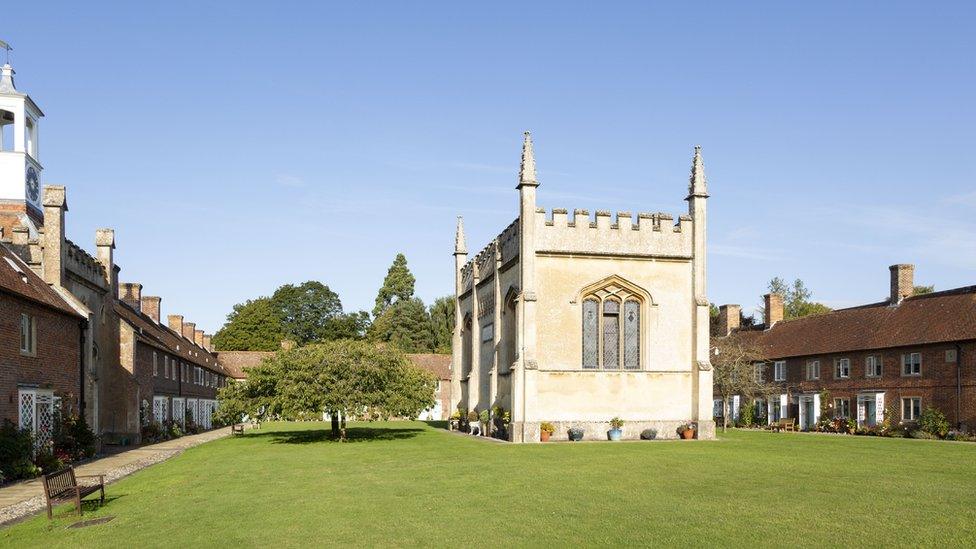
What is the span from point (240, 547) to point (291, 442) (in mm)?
24711

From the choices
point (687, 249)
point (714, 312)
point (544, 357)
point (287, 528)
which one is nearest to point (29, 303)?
point (287, 528)

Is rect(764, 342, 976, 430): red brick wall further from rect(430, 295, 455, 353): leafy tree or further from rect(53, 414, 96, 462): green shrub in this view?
rect(430, 295, 455, 353): leafy tree

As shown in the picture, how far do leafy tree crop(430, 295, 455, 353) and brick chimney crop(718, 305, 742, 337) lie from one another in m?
33.5

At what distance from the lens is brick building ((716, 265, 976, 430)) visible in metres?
41.1

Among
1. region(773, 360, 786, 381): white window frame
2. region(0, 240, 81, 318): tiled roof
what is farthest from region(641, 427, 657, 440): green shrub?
region(773, 360, 786, 381): white window frame

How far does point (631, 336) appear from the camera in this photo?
35.1 metres

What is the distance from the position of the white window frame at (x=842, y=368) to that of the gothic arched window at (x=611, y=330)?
1994cm

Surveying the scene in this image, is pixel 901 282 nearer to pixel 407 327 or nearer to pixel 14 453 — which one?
pixel 14 453

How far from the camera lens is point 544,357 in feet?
111

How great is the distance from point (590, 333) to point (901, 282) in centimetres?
2452

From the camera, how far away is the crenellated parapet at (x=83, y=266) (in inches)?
1201

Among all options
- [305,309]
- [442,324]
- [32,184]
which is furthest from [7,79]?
[305,309]

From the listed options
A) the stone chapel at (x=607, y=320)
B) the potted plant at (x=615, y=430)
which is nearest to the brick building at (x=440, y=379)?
the stone chapel at (x=607, y=320)

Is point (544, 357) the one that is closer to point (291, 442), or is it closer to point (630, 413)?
point (630, 413)
